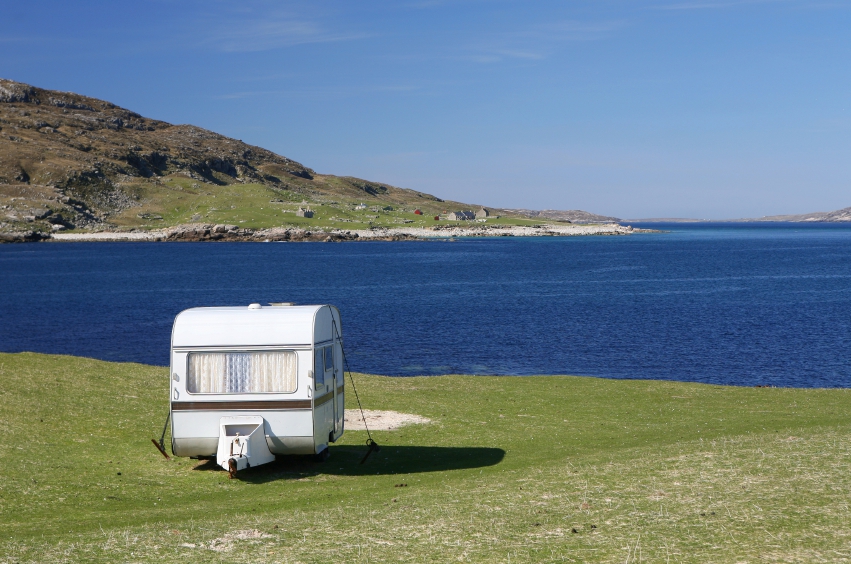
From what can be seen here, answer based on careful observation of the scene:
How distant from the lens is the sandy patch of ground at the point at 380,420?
80.3ft

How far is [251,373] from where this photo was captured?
17.8 metres

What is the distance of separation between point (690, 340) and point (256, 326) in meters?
47.7

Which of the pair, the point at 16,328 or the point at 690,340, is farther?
the point at 16,328

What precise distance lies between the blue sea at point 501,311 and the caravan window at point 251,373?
28374mm

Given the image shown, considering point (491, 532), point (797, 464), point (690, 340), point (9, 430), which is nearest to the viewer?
point (491, 532)

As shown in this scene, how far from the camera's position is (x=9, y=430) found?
21188 mm

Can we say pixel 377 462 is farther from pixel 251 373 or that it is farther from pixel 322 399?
pixel 251 373

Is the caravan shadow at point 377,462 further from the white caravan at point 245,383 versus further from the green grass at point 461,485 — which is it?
the white caravan at point 245,383

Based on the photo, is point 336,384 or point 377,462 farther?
point 377,462

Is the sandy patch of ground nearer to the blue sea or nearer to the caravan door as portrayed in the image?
the caravan door

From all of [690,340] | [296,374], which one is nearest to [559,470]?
[296,374]

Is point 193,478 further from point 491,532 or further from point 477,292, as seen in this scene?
point 477,292

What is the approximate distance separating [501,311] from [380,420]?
5423 cm

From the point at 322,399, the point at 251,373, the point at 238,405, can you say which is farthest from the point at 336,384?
the point at 238,405
